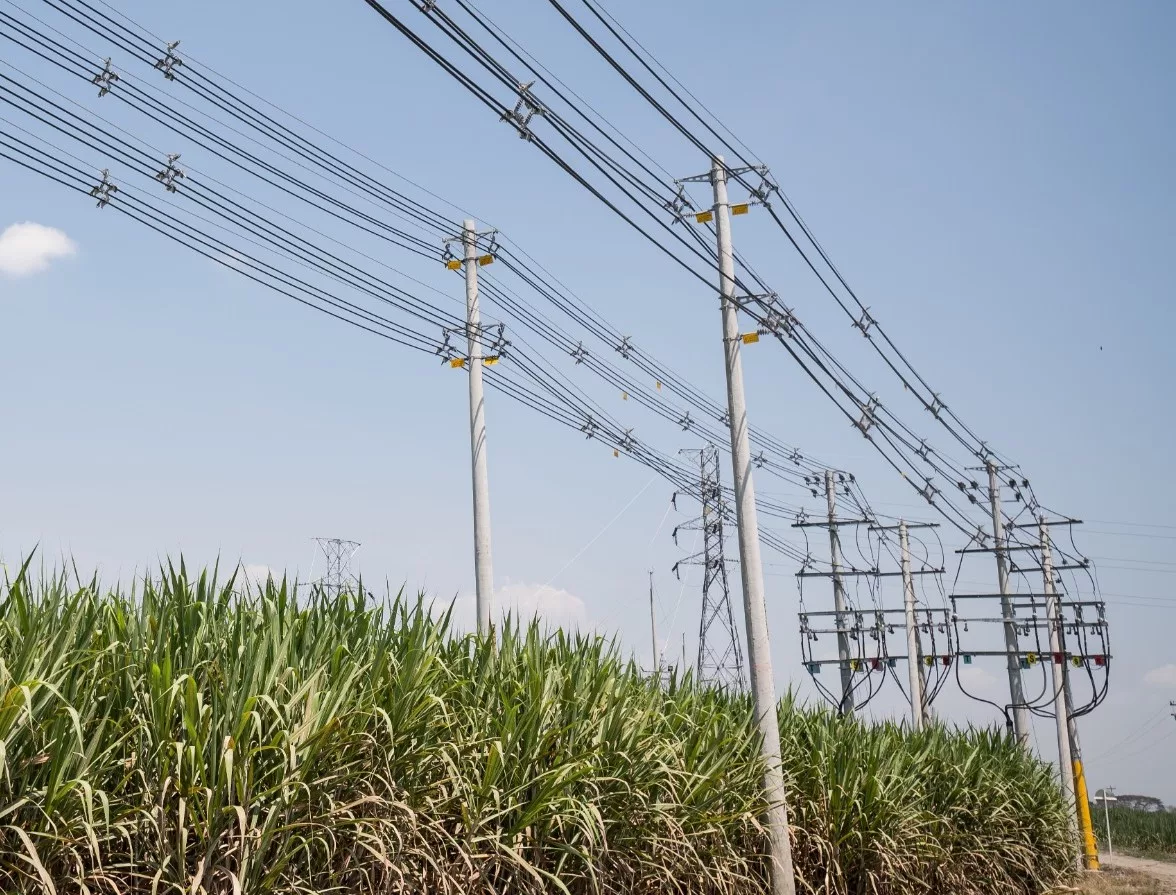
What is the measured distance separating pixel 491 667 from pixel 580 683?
2.48 ft

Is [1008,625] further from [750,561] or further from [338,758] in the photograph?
[338,758]

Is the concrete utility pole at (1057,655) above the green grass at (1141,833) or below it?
Result: above

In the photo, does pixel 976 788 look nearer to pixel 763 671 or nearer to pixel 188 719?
pixel 763 671

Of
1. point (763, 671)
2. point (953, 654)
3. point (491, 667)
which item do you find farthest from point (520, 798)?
point (953, 654)

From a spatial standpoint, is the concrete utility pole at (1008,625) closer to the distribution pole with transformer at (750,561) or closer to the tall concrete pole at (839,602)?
the tall concrete pole at (839,602)

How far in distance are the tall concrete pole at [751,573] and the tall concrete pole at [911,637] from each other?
1970cm

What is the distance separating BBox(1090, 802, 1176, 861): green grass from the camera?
4528 cm

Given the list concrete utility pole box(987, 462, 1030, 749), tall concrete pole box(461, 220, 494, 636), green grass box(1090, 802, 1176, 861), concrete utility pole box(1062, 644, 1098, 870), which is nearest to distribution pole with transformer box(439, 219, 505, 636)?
tall concrete pole box(461, 220, 494, 636)

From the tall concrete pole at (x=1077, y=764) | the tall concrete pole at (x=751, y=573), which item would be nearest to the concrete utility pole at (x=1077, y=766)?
the tall concrete pole at (x=1077, y=764)

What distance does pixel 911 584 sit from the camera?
3553cm

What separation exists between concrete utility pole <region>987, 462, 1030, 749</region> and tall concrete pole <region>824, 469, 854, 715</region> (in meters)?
4.46

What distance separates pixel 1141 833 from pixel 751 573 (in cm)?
4172

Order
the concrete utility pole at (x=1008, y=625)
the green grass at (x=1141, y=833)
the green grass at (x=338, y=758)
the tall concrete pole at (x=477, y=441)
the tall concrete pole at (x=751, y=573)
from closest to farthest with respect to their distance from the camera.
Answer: the green grass at (x=338, y=758), the tall concrete pole at (x=751, y=573), the tall concrete pole at (x=477, y=441), the concrete utility pole at (x=1008, y=625), the green grass at (x=1141, y=833)

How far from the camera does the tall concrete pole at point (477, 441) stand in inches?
591
